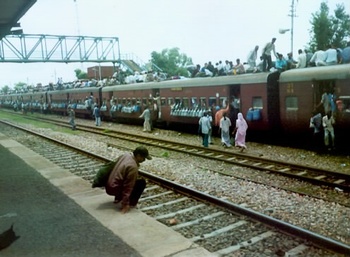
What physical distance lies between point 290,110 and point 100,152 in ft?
23.9

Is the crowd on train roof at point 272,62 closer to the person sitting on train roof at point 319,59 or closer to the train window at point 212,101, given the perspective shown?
the person sitting on train roof at point 319,59

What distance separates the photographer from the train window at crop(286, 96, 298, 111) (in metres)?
14.1

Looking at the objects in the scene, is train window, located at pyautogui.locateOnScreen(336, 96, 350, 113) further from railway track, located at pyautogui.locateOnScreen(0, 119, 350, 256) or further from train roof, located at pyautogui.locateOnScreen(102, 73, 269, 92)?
railway track, located at pyautogui.locateOnScreen(0, 119, 350, 256)

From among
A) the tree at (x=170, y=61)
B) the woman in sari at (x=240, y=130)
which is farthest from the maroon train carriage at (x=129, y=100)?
the tree at (x=170, y=61)

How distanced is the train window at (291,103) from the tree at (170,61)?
37676 millimetres

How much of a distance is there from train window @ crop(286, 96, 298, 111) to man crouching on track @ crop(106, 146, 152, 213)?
8695 mm

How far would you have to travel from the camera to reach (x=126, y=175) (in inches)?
267

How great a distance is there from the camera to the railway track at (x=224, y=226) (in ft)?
17.5

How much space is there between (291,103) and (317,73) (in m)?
1.53

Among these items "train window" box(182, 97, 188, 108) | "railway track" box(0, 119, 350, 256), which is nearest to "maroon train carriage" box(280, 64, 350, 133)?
"train window" box(182, 97, 188, 108)

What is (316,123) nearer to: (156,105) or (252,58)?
(252,58)

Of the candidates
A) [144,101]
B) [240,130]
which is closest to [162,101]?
[144,101]

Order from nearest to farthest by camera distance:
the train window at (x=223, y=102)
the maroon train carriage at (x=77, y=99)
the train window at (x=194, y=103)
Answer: the train window at (x=223, y=102)
the train window at (x=194, y=103)
the maroon train carriage at (x=77, y=99)

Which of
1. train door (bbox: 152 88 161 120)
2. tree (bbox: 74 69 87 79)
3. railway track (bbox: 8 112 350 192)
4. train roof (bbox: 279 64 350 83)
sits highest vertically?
tree (bbox: 74 69 87 79)
